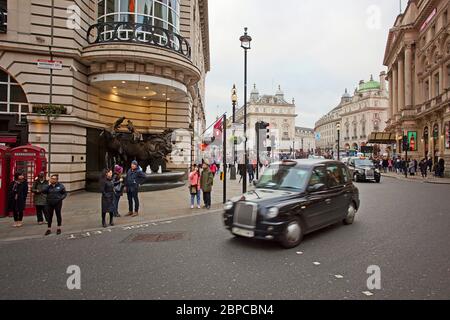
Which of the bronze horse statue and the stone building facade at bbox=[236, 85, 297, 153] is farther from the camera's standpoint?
the stone building facade at bbox=[236, 85, 297, 153]

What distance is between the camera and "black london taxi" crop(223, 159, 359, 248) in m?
6.04

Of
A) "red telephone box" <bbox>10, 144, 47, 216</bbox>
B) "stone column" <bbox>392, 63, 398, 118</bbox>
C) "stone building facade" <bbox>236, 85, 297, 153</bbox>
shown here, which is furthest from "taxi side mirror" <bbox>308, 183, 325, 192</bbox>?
"stone building facade" <bbox>236, 85, 297, 153</bbox>

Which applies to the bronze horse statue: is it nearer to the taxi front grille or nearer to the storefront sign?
the taxi front grille

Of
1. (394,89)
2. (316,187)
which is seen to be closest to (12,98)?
(316,187)

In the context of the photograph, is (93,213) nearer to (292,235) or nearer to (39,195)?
(39,195)

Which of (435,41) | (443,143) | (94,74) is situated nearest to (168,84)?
(94,74)

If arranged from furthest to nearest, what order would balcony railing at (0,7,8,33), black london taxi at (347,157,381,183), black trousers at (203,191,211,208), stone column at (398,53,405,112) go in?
stone column at (398,53,405,112)
black london taxi at (347,157,381,183)
balcony railing at (0,7,8,33)
black trousers at (203,191,211,208)

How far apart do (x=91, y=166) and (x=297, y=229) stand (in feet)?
46.8

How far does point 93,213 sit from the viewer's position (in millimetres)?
10062

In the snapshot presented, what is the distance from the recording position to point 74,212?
10.2 metres

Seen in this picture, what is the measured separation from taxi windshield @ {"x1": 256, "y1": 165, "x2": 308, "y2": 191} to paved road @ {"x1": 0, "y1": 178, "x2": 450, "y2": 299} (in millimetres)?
1340

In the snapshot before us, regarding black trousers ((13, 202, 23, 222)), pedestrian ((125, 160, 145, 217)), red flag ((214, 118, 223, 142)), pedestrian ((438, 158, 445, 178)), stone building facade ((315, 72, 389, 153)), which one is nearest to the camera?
black trousers ((13, 202, 23, 222))

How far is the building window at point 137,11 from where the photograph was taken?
54.9 ft

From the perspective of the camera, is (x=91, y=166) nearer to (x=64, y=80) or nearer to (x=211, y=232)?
(x=64, y=80)
